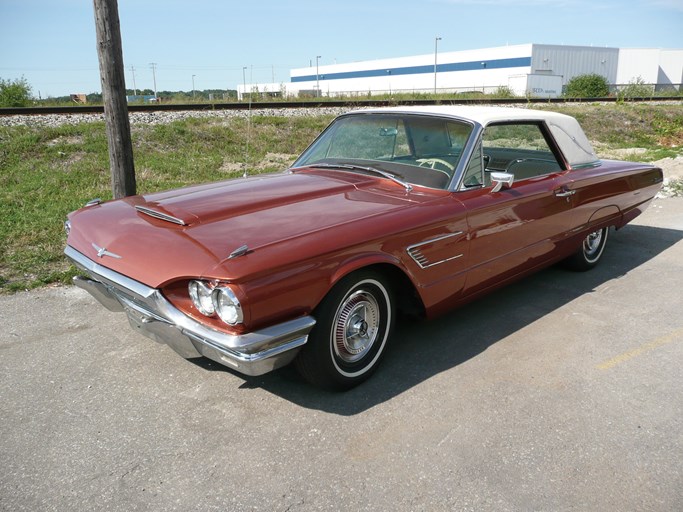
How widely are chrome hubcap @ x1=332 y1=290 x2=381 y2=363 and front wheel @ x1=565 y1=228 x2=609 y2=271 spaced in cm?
274

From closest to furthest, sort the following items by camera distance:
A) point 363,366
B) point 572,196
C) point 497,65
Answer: point 363,366 < point 572,196 < point 497,65

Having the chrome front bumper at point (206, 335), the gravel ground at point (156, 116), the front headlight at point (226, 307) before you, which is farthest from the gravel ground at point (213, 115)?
the front headlight at point (226, 307)

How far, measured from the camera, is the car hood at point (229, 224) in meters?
2.75

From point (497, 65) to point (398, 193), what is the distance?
56.7 meters

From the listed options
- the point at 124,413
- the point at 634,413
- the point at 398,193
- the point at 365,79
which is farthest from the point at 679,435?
the point at 365,79

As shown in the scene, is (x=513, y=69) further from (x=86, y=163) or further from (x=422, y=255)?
(x=422, y=255)

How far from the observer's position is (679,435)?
2863 mm

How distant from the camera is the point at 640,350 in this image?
149 inches

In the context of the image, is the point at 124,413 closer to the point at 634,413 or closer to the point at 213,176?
the point at 634,413

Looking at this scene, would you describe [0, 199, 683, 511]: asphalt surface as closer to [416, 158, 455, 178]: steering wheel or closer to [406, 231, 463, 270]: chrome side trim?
[406, 231, 463, 270]: chrome side trim

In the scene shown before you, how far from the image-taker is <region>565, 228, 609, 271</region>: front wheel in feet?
17.2

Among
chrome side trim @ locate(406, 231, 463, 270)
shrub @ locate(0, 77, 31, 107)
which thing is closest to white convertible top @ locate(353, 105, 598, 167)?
chrome side trim @ locate(406, 231, 463, 270)

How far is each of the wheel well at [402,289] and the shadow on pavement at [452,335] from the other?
1.08ft

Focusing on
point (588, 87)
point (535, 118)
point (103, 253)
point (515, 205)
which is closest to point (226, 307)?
point (103, 253)
